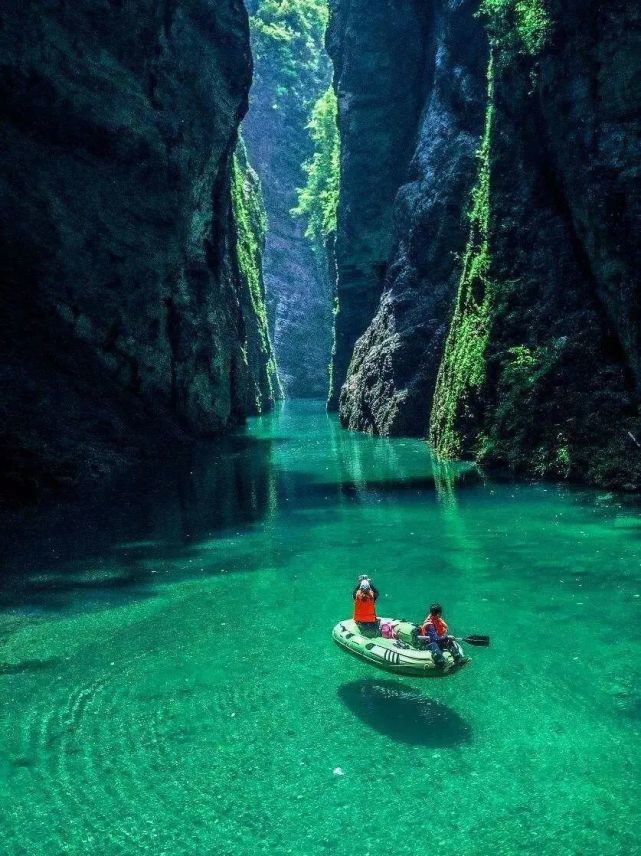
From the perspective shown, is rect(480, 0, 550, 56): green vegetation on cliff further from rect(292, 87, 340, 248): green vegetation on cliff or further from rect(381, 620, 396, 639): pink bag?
rect(292, 87, 340, 248): green vegetation on cliff

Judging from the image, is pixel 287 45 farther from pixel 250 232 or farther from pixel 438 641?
pixel 438 641

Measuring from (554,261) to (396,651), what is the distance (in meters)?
22.3

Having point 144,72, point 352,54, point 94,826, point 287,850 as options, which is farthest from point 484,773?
point 352,54

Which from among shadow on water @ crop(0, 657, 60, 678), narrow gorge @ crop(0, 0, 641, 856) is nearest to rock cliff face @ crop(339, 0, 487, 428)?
narrow gorge @ crop(0, 0, 641, 856)

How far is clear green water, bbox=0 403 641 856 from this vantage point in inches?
293

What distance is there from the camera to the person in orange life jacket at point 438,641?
10.0 meters

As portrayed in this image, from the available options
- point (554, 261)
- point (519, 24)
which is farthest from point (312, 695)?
point (519, 24)

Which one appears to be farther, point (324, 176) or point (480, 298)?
point (324, 176)

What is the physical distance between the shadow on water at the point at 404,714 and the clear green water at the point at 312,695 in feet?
0.10

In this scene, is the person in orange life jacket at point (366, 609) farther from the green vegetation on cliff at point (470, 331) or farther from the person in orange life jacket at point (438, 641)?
the green vegetation on cliff at point (470, 331)

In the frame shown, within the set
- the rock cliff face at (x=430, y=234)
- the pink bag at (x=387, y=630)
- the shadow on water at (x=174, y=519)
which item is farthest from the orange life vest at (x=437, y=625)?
the rock cliff face at (x=430, y=234)

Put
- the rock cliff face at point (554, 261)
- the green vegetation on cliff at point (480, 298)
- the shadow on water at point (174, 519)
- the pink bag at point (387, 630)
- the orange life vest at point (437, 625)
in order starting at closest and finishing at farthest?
the orange life vest at point (437, 625), the pink bag at point (387, 630), the shadow on water at point (174, 519), the rock cliff face at point (554, 261), the green vegetation on cliff at point (480, 298)

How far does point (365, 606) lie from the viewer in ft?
37.1

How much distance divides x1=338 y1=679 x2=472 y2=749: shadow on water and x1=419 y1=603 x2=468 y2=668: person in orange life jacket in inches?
25.2
